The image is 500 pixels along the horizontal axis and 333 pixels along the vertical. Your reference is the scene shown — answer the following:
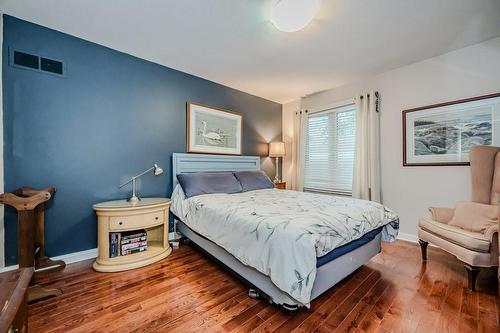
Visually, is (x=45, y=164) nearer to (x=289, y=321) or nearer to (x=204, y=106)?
(x=204, y=106)

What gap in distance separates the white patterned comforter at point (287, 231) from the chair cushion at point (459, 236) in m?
0.33

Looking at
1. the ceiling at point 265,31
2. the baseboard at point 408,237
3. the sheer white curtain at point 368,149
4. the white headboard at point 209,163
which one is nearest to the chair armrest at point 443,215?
the baseboard at point 408,237

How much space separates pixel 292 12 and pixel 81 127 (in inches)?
96.8

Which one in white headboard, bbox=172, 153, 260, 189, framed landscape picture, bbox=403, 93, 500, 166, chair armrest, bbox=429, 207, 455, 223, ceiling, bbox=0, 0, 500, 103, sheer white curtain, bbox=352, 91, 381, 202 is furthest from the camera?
sheer white curtain, bbox=352, 91, 381, 202

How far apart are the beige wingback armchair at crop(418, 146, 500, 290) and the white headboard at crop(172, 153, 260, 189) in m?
2.58

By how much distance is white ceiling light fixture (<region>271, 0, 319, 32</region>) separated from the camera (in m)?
1.67

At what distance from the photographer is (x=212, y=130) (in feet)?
11.3

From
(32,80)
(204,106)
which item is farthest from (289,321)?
(32,80)

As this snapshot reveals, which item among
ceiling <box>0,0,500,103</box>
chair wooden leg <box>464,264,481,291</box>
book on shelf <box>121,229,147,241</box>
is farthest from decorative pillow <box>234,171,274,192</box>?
chair wooden leg <box>464,264,481,291</box>

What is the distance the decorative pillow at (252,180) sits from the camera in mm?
3182

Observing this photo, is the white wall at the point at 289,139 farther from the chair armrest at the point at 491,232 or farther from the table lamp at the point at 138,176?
the chair armrest at the point at 491,232

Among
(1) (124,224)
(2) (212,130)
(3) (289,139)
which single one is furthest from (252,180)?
(1) (124,224)

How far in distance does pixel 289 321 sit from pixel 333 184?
→ 9.00ft

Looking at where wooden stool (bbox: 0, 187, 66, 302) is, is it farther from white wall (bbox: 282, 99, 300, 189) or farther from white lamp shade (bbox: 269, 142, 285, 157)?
white wall (bbox: 282, 99, 300, 189)
